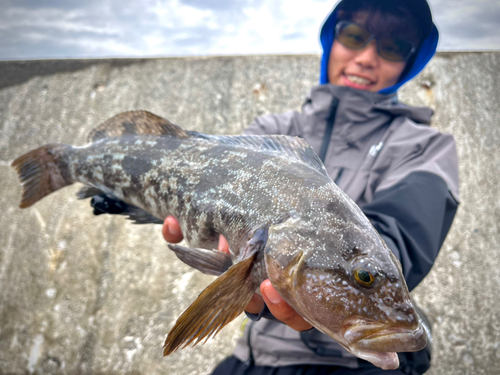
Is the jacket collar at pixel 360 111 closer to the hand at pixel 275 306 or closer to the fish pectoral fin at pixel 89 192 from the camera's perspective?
the hand at pixel 275 306

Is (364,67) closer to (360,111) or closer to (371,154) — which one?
(360,111)

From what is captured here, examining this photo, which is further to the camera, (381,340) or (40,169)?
(40,169)

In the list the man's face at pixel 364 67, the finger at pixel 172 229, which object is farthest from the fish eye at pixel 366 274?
the man's face at pixel 364 67

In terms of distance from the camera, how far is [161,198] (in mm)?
1585

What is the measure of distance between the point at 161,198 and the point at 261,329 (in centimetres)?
104

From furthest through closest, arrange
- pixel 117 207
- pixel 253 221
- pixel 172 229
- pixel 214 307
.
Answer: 1. pixel 117 207
2. pixel 172 229
3. pixel 253 221
4. pixel 214 307

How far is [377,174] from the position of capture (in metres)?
1.94

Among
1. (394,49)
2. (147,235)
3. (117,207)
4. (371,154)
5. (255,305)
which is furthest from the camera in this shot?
(147,235)

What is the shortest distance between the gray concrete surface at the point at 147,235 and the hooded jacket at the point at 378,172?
130 centimetres

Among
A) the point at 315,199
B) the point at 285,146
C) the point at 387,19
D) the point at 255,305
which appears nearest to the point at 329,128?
the point at 387,19

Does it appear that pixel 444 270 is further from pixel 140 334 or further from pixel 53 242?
pixel 53 242

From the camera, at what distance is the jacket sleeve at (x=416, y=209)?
1.44m

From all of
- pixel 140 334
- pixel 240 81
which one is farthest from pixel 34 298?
pixel 240 81

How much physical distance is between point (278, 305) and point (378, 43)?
2012 millimetres
